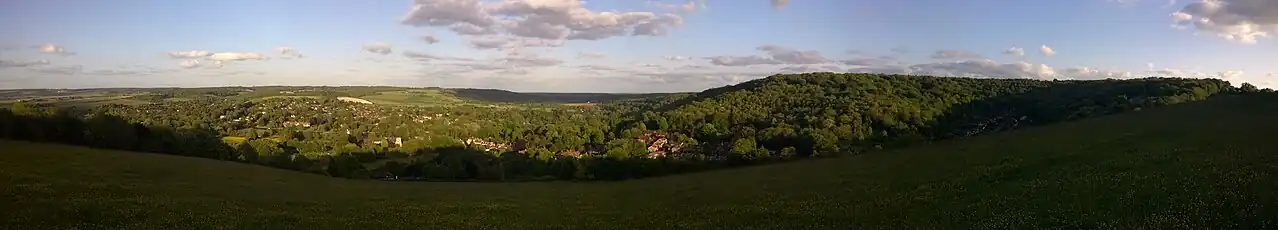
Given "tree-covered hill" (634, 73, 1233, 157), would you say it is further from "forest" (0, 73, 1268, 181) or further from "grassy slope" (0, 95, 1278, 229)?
"grassy slope" (0, 95, 1278, 229)

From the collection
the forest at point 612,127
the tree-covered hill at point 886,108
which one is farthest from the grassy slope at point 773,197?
the tree-covered hill at point 886,108

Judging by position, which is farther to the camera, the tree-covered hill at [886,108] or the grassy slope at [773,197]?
the tree-covered hill at [886,108]

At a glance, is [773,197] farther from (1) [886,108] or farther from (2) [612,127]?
(2) [612,127]

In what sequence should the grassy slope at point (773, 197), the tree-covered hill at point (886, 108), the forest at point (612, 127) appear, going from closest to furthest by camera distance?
the grassy slope at point (773, 197) < the forest at point (612, 127) < the tree-covered hill at point (886, 108)

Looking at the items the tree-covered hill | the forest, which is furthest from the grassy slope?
the tree-covered hill

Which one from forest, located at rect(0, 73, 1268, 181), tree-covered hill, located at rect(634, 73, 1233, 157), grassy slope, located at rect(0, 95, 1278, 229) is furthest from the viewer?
tree-covered hill, located at rect(634, 73, 1233, 157)

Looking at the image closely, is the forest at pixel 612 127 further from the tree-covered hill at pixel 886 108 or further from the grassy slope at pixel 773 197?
the grassy slope at pixel 773 197
